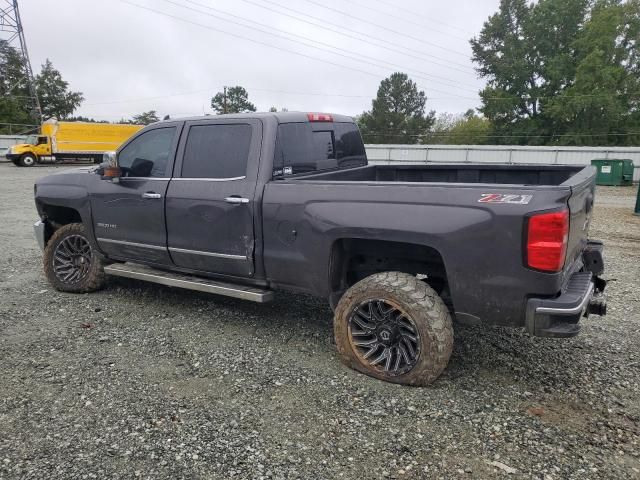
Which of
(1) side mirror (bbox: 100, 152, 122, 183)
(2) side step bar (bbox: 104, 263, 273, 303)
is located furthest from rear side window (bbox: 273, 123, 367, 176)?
(1) side mirror (bbox: 100, 152, 122, 183)

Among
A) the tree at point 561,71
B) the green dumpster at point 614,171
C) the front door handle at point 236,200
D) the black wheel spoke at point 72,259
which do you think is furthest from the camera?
the tree at point 561,71

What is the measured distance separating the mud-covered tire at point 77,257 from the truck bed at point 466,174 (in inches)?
106

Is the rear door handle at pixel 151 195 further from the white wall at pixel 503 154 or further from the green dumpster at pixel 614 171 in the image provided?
the green dumpster at pixel 614 171

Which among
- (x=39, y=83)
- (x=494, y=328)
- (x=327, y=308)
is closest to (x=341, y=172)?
(x=327, y=308)

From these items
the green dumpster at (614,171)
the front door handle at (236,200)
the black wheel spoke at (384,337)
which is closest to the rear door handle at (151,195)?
the front door handle at (236,200)

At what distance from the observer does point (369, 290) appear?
3428mm

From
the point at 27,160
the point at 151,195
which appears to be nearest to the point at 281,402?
the point at 151,195

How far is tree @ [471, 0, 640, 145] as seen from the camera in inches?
1734

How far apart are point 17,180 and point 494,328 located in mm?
22158

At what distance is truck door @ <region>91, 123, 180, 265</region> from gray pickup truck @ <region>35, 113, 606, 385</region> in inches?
0.6

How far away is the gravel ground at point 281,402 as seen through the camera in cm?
260

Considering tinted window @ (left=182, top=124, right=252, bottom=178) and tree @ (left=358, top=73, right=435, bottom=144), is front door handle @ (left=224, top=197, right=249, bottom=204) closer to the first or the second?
tinted window @ (left=182, top=124, right=252, bottom=178)

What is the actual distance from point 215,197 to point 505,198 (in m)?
2.35

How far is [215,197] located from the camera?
409 cm
